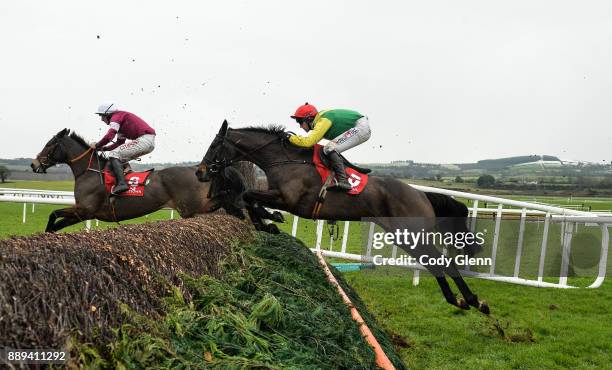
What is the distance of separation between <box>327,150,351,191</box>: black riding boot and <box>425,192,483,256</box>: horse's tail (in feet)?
3.31

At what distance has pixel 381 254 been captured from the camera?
282 inches

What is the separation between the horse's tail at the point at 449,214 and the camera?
5.50 m

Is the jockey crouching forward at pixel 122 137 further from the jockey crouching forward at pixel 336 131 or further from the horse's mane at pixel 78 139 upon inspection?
the jockey crouching forward at pixel 336 131

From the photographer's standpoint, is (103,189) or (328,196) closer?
(328,196)

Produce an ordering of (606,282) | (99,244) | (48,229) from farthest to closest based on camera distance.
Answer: (606,282) < (48,229) < (99,244)

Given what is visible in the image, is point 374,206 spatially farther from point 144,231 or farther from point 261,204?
point 144,231

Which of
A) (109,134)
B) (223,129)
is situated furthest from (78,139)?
(223,129)

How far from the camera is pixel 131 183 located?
268 inches

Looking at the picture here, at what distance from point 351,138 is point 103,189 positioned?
11.0 feet

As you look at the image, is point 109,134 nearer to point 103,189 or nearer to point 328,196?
point 103,189

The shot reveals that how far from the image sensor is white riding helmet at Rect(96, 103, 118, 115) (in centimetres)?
685

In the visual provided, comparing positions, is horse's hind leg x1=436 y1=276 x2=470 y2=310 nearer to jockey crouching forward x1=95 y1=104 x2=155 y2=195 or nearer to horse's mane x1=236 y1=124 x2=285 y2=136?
horse's mane x1=236 y1=124 x2=285 y2=136

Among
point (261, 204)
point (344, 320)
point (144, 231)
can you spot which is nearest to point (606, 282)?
point (261, 204)

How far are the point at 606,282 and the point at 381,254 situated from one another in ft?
10.6
